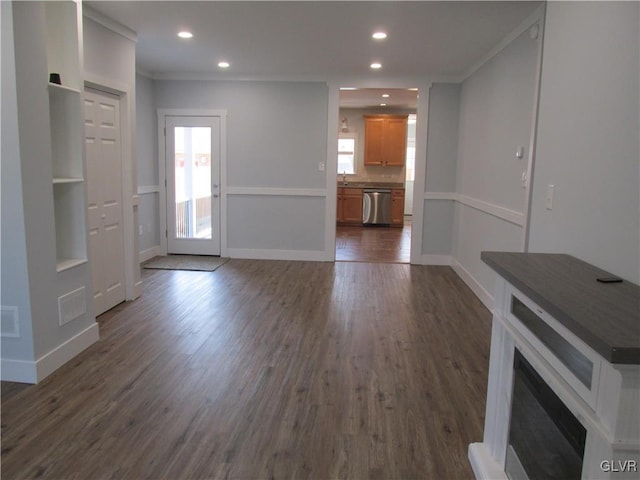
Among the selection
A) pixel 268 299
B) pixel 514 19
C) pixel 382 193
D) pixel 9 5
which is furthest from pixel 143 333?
pixel 382 193

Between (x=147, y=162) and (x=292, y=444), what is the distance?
517 cm

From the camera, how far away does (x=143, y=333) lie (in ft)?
12.4

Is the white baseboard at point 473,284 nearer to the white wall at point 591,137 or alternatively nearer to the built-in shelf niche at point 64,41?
the white wall at point 591,137

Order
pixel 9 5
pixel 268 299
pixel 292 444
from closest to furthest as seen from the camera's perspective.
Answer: pixel 292 444 < pixel 9 5 < pixel 268 299

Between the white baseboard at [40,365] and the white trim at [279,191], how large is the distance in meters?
3.72

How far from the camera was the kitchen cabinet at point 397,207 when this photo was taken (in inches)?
409

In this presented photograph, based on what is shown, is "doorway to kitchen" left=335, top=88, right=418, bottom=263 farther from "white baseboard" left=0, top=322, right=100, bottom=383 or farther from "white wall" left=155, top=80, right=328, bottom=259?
"white baseboard" left=0, top=322, right=100, bottom=383

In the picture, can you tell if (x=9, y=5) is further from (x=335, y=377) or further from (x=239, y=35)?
(x=335, y=377)

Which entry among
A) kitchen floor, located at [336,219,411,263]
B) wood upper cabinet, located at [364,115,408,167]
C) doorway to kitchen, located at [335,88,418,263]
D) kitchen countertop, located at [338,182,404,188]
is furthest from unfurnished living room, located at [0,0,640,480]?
wood upper cabinet, located at [364,115,408,167]

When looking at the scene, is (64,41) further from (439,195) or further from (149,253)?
(439,195)

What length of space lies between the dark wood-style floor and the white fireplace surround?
0.46 metres

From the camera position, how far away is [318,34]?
4352mm

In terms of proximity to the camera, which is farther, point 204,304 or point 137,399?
point 204,304

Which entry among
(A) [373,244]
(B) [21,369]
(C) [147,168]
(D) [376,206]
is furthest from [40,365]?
(D) [376,206]
